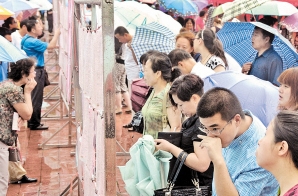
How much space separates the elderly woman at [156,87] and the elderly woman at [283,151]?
111 inches

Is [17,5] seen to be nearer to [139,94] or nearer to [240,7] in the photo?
[240,7]

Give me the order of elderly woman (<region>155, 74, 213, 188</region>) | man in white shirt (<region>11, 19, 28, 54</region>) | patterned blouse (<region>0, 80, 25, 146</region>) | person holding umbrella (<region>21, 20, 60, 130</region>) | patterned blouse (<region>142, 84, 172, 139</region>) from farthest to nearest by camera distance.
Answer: man in white shirt (<region>11, 19, 28, 54</region>), person holding umbrella (<region>21, 20, 60, 130</region>), patterned blouse (<region>0, 80, 25, 146</region>), patterned blouse (<region>142, 84, 172, 139</region>), elderly woman (<region>155, 74, 213, 188</region>)

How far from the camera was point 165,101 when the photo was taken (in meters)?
5.79

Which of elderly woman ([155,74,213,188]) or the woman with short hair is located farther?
the woman with short hair

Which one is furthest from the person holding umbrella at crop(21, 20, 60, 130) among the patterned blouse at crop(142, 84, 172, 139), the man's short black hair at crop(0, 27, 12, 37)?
the patterned blouse at crop(142, 84, 172, 139)

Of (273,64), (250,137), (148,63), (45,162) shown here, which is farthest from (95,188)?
(45,162)

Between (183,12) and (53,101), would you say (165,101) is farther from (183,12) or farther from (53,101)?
(183,12)

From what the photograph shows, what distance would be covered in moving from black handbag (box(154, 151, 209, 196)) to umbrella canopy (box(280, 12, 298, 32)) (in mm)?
7458

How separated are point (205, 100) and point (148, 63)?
2.28 m

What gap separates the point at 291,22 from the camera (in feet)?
37.8

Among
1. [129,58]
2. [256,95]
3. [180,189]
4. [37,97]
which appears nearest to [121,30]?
[129,58]

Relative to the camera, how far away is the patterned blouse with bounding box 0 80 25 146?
6828 millimetres

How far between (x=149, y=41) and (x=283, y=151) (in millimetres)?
5844

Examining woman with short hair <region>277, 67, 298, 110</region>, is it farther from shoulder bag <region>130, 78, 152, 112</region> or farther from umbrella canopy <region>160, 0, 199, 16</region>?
umbrella canopy <region>160, 0, 199, 16</region>
